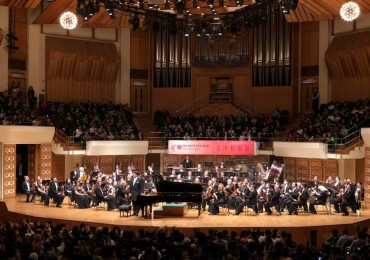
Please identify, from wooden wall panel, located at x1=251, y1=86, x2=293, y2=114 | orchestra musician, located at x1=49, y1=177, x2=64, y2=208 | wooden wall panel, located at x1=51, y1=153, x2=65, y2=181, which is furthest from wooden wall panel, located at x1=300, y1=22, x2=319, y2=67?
orchestra musician, located at x1=49, y1=177, x2=64, y2=208

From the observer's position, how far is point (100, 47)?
28.3 metres

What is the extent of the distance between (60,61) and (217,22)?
8.79 metres

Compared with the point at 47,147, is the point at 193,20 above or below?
above

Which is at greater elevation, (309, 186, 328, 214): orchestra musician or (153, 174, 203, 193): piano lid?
(153, 174, 203, 193): piano lid

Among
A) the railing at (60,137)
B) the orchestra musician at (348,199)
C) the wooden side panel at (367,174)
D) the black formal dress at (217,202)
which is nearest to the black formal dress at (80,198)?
the black formal dress at (217,202)

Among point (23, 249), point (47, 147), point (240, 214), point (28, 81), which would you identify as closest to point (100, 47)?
point (28, 81)

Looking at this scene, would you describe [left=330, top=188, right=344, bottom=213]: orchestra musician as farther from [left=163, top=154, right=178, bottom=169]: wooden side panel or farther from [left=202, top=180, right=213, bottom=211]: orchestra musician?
[left=163, top=154, right=178, bottom=169]: wooden side panel

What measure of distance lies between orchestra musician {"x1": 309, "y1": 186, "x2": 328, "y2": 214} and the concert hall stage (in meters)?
0.32

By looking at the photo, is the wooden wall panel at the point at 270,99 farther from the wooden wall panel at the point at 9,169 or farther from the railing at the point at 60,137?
the wooden wall panel at the point at 9,169

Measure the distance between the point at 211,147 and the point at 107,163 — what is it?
5168mm

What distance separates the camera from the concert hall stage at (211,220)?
1573 cm

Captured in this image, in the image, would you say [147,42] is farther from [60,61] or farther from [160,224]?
[160,224]

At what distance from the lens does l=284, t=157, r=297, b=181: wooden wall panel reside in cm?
2506

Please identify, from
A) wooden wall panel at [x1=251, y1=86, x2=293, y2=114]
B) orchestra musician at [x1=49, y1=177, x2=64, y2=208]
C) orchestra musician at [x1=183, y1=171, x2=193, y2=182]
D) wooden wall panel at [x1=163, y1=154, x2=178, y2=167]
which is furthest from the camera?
wooden wall panel at [x1=251, y1=86, x2=293, y2=114]
